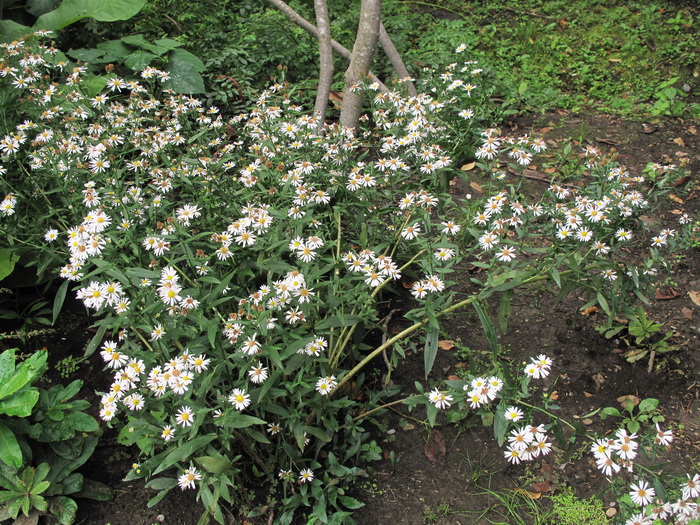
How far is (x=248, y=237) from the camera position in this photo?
2262 millimetres

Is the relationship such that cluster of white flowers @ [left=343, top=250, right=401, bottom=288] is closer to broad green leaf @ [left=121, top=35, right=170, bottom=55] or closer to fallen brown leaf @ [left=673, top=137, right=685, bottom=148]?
broad green leaf @ [left=121, top=35, right=170, bottom=55]

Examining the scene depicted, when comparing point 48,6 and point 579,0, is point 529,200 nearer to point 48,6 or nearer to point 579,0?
point 579,0

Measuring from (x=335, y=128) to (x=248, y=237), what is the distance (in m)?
0.89

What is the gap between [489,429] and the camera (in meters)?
2.77

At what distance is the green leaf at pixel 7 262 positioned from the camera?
2.78m

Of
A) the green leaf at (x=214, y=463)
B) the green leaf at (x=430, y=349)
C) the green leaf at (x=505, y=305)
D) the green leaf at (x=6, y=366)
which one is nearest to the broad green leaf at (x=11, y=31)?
the green leaf at (x=6, y=366)

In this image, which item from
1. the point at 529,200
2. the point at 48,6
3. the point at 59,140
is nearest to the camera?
the point at 59,140

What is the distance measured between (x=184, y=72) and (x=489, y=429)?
306 cm

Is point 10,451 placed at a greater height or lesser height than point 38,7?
lesser

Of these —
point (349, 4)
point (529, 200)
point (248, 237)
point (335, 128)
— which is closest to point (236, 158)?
point (335, 128)

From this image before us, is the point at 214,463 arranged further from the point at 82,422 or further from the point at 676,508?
the point at 676,508

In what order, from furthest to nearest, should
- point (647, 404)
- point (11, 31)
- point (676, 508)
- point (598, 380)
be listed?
point (11, 31) < point (598, 380) < point (647, 404) < point (676, 508)

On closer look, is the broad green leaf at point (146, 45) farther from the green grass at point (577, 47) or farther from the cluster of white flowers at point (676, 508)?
the cluster of white flowers at point (676, 508)

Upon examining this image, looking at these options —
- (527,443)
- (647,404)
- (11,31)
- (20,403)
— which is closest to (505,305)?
(527,443)
